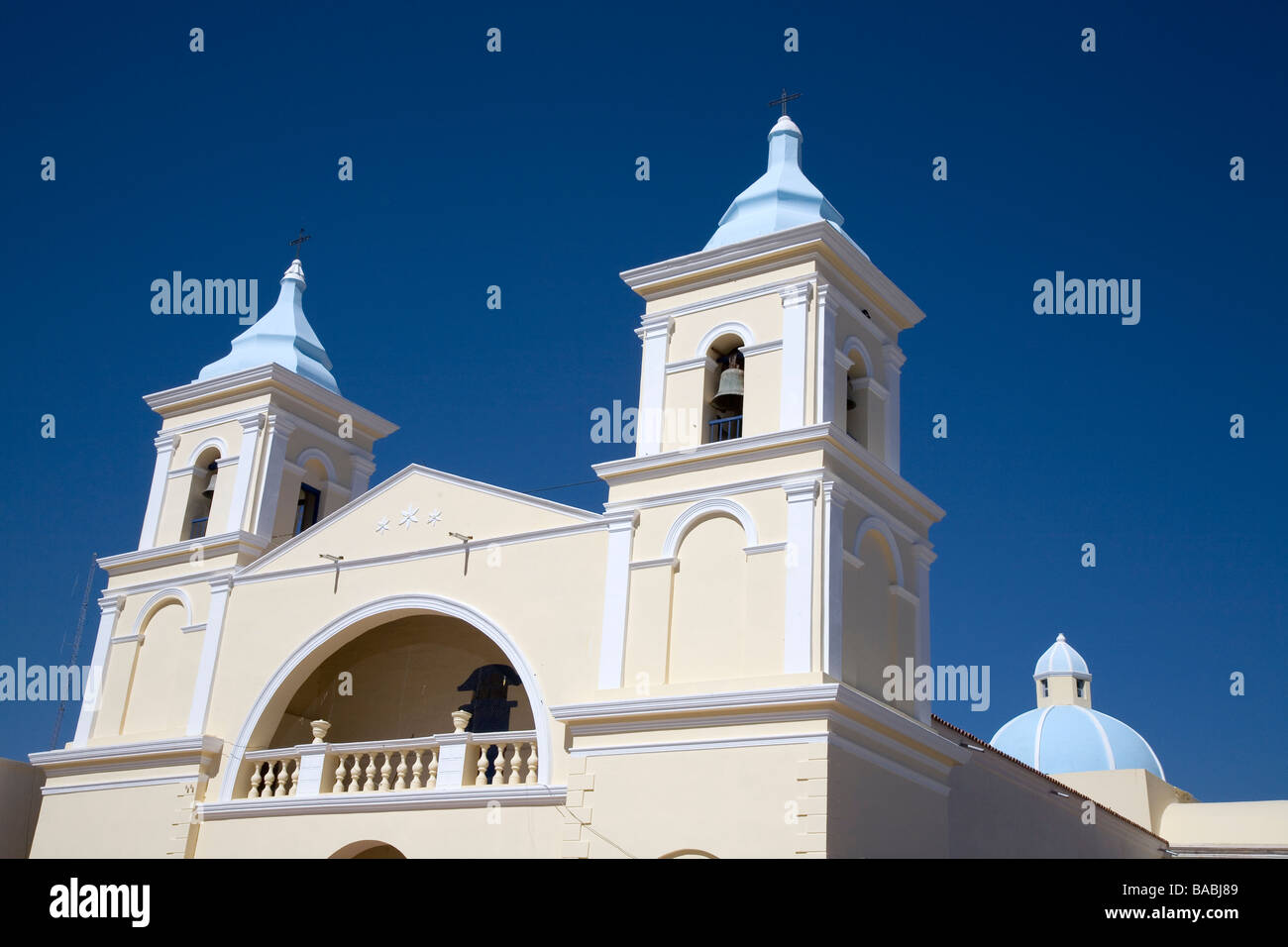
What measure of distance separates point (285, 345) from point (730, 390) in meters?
8.58

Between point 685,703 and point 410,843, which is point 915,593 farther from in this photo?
point 410,843

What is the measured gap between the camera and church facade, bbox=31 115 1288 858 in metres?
14.2

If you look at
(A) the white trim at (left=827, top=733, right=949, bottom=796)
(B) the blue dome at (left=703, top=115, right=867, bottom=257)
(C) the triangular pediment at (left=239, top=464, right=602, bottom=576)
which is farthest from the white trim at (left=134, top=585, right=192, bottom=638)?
(A) the white trim at (left=827, top=733, right=949, bottom=796)

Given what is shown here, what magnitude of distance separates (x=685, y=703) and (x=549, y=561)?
300 centimetres

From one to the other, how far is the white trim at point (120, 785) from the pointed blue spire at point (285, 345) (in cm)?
622

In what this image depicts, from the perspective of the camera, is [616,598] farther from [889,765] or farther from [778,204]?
[778,204]

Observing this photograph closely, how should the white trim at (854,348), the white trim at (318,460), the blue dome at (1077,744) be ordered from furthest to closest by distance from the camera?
the blue dome at (1077,744), the white trim at (318,460), the white trim at (854,348)

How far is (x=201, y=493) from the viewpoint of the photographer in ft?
68.8

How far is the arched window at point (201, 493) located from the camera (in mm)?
20625

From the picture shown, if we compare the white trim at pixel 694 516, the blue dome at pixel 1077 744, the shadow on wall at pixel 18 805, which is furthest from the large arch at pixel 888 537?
the blue dome at pixel 1077 744

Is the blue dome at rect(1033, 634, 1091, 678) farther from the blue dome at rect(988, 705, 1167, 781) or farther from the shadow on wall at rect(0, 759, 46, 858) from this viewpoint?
the shadow on wall at rect(0, 759, 46, 858)

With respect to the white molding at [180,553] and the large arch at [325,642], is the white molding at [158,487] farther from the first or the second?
the large arch at [325,642]
